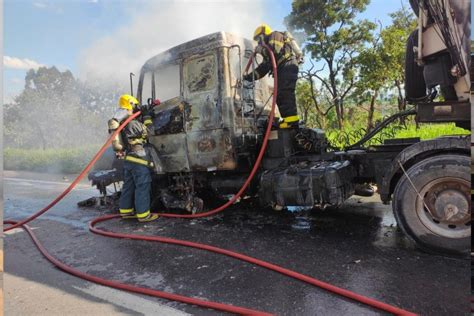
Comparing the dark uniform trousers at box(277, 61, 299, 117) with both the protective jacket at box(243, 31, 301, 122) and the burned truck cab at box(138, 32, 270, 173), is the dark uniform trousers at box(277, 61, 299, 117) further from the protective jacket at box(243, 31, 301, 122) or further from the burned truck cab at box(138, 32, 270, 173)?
the burned truck cab at box(138, 32, 270, 173)

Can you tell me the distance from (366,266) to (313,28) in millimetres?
4790

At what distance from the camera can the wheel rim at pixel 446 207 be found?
9.66 ft

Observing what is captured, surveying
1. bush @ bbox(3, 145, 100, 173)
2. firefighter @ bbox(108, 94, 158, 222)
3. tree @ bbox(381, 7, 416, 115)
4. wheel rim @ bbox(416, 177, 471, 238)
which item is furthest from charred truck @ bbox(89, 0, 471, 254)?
bush @ bbox(3, 145, 100, 173)

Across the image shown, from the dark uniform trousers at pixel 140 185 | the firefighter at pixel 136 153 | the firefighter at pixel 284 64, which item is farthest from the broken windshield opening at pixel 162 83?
the firefighter at pixel 284 64

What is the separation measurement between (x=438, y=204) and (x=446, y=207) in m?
0.06

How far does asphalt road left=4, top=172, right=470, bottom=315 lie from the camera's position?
244 cm

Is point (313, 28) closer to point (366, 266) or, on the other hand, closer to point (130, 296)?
point (366, 266)

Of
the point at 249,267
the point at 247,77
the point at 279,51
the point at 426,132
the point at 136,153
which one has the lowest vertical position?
the point at 249,267

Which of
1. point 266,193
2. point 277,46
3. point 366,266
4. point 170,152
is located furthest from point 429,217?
point 170,152

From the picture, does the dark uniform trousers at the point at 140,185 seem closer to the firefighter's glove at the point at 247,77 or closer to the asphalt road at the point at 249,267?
the asphalt road at the point at 249,267

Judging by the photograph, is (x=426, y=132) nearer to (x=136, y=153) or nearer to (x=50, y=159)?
(x=136, y=153)

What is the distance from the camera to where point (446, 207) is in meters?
2.99

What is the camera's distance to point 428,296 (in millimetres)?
2385

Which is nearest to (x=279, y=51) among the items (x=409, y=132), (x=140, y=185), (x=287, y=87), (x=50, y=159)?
(x=287, y=87)
